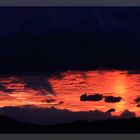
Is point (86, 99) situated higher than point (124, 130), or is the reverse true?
point (86, 99)

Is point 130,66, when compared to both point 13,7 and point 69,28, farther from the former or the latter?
point 13,7

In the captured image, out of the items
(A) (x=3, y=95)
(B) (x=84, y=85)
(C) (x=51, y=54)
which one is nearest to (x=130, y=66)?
(B) (x=84, y=85)


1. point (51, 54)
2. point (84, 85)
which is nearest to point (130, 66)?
point (84, 85)

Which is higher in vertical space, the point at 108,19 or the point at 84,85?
the point at 108,19
